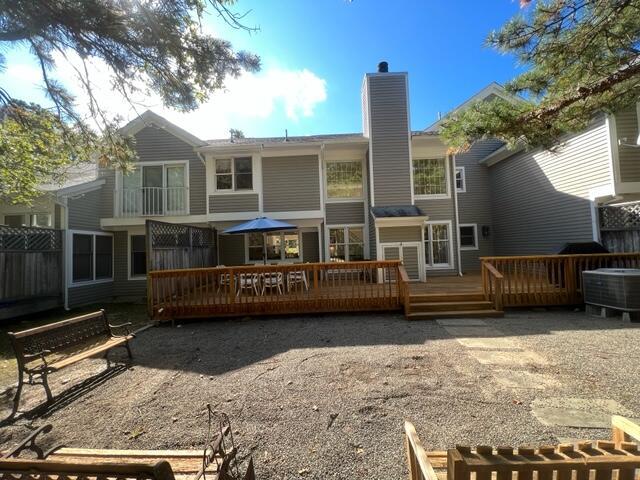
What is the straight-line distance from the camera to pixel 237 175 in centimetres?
1237

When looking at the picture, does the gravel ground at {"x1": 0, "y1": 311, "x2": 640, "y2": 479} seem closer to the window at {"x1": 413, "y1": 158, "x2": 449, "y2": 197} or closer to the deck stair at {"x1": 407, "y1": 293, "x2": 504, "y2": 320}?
Result: the deck stair at {"x1": 407, "y1": 293, "x2": 504, "y2": 320}

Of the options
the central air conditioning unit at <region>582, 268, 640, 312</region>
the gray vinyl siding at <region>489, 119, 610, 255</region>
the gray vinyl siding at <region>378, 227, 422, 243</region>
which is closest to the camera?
the central air conditioning unit at <region>582, 268, 640, 312</region>

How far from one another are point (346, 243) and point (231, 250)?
487 cm

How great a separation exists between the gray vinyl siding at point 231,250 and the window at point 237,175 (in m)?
2.11

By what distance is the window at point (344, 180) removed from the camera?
42.6 feet

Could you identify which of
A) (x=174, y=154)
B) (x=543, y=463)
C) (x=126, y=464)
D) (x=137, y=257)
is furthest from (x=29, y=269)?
(x=543, y=463)

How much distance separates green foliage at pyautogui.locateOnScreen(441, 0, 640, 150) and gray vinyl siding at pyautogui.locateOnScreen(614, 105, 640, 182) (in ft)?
18.0

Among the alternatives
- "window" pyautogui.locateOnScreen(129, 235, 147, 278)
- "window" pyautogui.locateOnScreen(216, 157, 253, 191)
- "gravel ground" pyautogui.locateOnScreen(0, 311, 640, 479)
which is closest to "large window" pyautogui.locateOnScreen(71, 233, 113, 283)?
"window" pyautogui.locateOnScreen(129, 235, 147, 278)

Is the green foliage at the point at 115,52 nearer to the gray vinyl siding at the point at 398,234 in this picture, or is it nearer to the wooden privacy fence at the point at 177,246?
the wooden privacy fence at the point at 177,246

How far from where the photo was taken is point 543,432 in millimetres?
2846

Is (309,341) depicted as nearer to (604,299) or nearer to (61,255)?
(604,299)

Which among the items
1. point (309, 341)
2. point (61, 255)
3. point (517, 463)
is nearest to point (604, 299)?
point (309, 341)

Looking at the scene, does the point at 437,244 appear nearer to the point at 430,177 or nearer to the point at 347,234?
the point at 430,177

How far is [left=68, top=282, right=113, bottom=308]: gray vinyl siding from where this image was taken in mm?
10750
